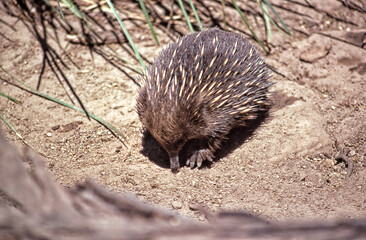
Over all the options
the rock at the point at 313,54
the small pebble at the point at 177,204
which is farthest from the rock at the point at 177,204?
the rock at the point at 313,54

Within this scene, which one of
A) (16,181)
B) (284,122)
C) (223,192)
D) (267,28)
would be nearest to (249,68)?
(284,122)

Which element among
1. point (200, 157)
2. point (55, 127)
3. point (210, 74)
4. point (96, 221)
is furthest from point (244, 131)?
point (96, 221)

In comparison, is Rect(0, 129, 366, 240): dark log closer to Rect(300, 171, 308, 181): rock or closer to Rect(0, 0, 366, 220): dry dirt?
Rect(0, 0, 366, 220): dry dirt

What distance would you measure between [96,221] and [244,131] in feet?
9.01

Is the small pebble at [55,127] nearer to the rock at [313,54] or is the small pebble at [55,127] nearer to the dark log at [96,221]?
the dark log at [96,221]

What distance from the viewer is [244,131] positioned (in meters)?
3.88

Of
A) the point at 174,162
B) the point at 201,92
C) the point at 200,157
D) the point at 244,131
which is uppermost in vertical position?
the point at 244,131

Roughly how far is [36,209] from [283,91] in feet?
10.9

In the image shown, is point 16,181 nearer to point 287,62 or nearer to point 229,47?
point 229,47

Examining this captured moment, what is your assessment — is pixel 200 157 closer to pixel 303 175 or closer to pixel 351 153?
pixel 303 175

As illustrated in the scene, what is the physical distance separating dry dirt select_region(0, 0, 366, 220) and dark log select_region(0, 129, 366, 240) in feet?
5.14

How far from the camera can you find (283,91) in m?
4.17

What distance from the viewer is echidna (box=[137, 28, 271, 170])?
298 cm

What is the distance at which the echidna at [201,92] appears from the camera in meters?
2.98
